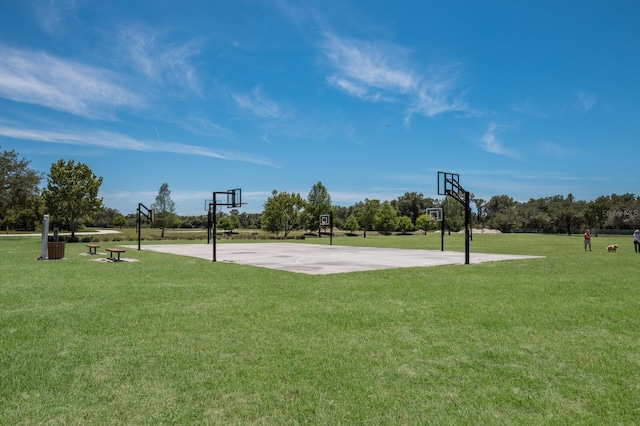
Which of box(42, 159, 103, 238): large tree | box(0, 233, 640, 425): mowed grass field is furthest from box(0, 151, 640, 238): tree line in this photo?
box(0, 233, 640, 425): mowed grass field

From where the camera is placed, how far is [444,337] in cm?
594

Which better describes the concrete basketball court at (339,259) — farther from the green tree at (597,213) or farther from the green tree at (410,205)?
the green tree at (410,205)

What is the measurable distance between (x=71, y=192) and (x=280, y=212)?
27436mm

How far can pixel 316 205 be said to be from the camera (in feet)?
219

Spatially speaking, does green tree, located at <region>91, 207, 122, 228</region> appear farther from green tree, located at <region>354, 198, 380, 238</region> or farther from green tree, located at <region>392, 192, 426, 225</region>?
green tree, located at <region>392, 192, 426, 225</region>

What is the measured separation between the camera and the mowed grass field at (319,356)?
12.1 feet

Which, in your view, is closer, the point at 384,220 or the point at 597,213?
the point at 384,220

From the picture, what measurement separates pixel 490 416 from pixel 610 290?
8710 millimetres

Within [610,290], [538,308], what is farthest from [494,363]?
[610,290]

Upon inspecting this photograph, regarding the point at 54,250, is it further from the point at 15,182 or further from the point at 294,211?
the point at 294,211

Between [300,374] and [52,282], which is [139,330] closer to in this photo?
[300,374]

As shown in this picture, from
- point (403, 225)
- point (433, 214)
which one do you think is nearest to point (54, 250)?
point (433, 214)

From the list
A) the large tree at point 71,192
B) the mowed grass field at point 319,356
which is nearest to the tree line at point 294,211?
the large tree at point 71,192

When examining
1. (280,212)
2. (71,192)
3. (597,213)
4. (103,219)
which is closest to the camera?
(71,192)
